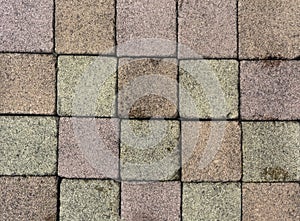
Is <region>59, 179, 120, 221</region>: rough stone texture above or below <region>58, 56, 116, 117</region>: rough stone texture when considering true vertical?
below

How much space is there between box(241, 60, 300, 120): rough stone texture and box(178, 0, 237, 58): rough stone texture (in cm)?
14

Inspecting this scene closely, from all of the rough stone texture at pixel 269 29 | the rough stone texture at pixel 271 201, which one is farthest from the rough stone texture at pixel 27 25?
the rough stone texture at pixel 271 201

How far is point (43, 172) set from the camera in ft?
7.68

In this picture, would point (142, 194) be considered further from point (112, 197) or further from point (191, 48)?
point (191, 48)

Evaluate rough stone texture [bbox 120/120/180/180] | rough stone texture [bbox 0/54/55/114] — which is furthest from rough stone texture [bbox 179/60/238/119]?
rough stone texture [bbox 0/54/55/114]

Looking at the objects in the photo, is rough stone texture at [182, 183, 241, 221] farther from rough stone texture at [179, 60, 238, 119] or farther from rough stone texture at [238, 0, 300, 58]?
rough stone texture at [238, 0, 300, 58]

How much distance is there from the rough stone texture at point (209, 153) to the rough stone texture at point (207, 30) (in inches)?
14.6

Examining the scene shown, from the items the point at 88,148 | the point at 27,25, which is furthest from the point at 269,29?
the point at 27,25

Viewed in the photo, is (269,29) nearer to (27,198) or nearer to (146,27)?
(146,27)

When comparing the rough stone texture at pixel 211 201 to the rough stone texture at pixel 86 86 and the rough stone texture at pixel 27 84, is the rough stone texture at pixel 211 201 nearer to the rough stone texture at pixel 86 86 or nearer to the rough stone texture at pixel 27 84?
the rough stone texture at pixel 86 86

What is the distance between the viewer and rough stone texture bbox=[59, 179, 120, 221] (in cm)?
234

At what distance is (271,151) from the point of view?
7.79 ft

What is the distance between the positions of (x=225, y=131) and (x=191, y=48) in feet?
1.47

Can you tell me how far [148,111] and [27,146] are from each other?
2.04ft
